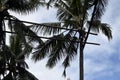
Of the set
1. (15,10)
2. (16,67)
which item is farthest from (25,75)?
(15,10)

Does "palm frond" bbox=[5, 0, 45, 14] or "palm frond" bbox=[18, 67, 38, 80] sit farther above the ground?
"palm frond" bbox=[5, 0, 45, 14]

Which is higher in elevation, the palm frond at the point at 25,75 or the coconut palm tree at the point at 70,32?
the coconut palm tree at the point at 70,32

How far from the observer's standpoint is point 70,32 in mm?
27375

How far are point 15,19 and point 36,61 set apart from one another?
308cm

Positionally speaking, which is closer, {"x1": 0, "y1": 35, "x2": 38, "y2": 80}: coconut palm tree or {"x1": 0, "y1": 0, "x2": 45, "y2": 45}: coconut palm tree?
{"x1": 0, "y1": 0, "x2": 45, "y2": 45}: coconut palm tree

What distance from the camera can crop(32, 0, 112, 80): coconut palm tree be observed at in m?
26.1

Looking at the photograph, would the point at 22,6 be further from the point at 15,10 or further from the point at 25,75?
the point at 25,75

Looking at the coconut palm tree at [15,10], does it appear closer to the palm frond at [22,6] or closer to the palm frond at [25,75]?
the palm frond at [22,6]

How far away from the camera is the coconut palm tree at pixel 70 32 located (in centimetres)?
2606

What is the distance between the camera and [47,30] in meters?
27.3

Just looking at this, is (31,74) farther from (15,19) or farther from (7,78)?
(15,19)

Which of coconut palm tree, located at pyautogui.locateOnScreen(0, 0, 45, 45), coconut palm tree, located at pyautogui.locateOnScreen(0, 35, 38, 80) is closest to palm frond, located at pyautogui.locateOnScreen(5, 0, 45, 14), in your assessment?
coconut palm tree, located at pyautogui.locateOnScreen(0, 0, 45, 45)

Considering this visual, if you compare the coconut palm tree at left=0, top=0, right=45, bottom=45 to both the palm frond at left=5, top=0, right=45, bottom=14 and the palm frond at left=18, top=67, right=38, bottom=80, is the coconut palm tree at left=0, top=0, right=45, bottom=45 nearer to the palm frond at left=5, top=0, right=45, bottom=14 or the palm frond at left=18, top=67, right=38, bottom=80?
the palm frond at left=5, top=0, right=45, bottom=14

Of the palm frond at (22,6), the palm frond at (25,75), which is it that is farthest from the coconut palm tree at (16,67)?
the palm frond at (22,6)
